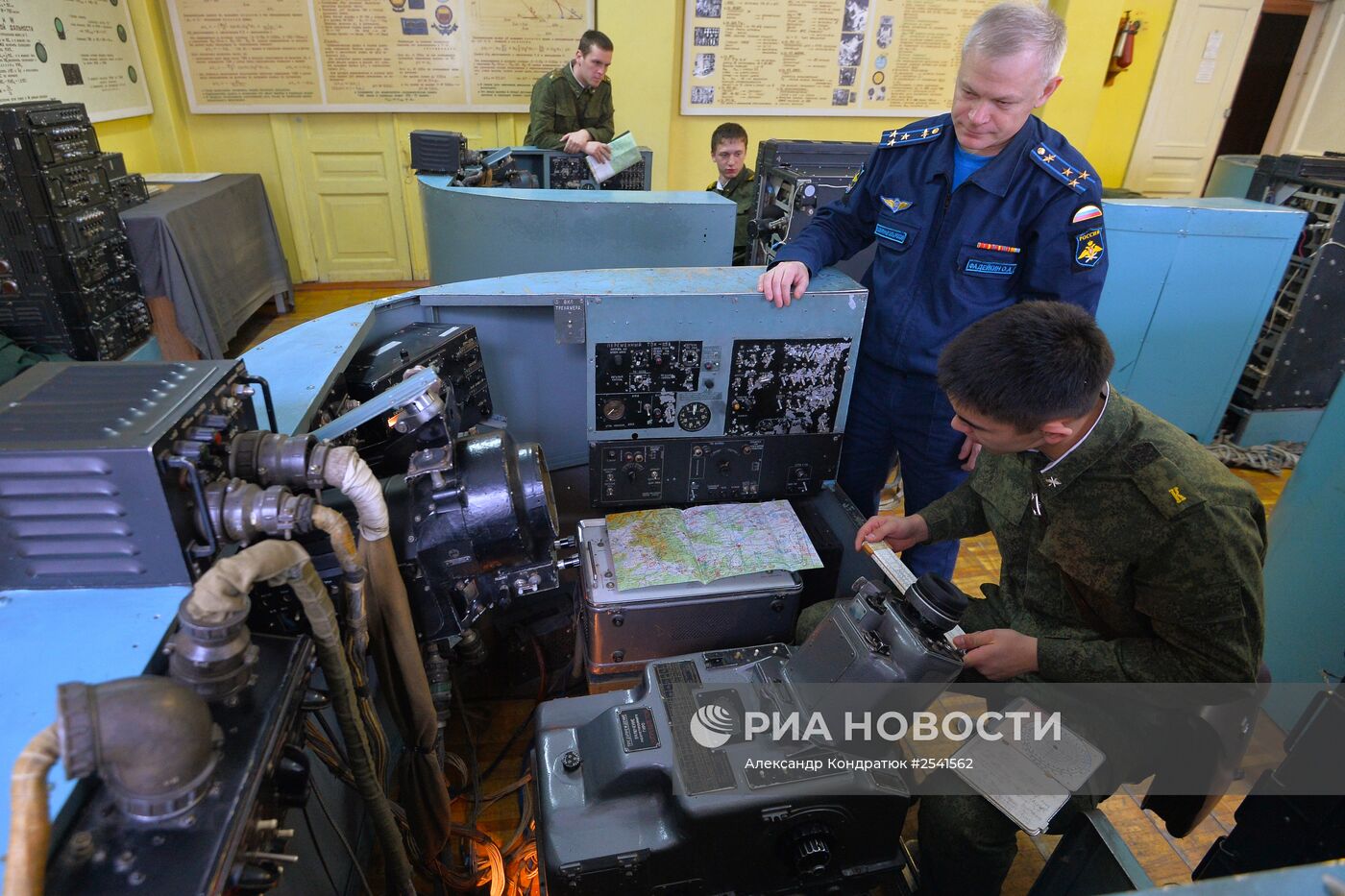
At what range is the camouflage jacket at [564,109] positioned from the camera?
3857mm

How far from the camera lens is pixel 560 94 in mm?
3961

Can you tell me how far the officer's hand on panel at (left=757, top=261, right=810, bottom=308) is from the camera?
156 centimetres

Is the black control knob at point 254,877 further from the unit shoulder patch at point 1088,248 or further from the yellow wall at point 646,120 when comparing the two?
the yellow wall at point 646,120

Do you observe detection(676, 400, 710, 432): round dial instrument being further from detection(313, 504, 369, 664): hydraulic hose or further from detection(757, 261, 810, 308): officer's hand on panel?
detection(313, 504, 369, 664): hydraulic hose

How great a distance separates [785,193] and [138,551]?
7.55ft

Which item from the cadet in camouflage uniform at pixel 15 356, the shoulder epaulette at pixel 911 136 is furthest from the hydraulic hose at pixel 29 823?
the cadet in camouflage uniform at pixel 15 356

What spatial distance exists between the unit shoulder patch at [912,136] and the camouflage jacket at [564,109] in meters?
2.26

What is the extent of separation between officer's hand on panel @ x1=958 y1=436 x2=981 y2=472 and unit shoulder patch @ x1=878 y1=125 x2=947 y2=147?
74 cm

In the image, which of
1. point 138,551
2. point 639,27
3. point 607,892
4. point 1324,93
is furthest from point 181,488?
point 1324,93

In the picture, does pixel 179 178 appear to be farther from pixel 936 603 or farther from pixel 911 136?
pixel 936 603

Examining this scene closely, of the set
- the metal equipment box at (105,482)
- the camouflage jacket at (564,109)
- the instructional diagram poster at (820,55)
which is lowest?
the metal equipment box at (105,482)

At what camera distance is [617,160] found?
10.4 ft

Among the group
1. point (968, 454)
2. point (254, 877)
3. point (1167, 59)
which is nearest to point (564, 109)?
point (968, 454)

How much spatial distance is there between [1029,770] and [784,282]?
40.1 inches
